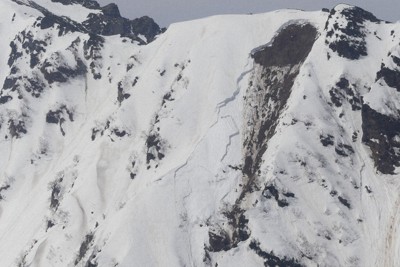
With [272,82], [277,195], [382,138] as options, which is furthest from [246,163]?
[382,138]

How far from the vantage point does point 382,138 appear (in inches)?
5758

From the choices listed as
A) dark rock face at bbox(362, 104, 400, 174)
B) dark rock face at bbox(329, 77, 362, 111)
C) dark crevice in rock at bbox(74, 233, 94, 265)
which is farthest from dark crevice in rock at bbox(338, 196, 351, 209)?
dark crevice in rock at bbox(74, 233, 94, 265)

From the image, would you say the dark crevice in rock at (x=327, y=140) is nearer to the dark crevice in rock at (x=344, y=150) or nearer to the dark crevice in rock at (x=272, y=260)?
the dark crevice in rock at (x=344, y=150)

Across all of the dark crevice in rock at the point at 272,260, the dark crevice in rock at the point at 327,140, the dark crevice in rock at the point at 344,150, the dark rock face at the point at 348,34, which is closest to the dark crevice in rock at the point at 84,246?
the dark crevice in rock at the point at 272,260

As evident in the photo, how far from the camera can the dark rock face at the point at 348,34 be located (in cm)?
16212

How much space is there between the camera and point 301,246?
444 feet

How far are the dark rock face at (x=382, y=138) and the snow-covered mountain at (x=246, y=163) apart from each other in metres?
0.24

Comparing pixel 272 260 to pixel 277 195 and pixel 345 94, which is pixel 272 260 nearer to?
pixel 277 195

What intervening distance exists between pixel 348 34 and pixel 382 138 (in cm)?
3108

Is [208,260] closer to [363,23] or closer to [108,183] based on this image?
[108,183]

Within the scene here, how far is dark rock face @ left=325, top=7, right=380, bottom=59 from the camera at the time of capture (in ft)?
532

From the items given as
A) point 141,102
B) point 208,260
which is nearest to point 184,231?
point 208,260

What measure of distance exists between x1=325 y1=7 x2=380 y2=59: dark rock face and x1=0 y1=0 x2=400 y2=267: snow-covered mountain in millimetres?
365

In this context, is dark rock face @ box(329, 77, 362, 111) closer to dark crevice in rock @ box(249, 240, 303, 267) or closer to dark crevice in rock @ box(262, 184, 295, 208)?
dark crevice in rock @ box(262, 184, 295, 208)
